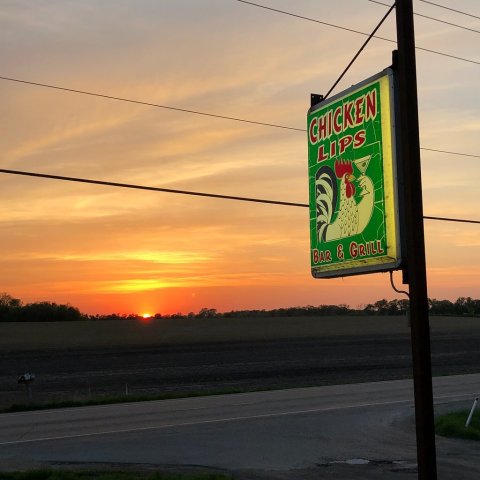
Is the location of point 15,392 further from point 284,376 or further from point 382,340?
point 382,340

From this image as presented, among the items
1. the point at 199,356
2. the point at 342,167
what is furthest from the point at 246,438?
the point at 199,356

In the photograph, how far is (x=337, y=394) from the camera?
26.5 meters

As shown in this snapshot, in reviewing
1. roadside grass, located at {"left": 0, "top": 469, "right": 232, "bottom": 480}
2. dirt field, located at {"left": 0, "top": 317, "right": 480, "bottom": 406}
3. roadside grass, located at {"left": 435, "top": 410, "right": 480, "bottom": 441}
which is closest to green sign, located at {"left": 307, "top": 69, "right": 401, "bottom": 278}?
roadside grass, located at {"left": 0, "top": 469, "right": 232, "bottom": 480}

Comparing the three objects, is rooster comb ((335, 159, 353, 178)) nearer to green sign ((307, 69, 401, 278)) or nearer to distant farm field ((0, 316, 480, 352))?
green sign ((307, 69, 401, 278))

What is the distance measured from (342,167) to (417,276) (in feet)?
4.35

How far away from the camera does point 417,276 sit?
6641 mm

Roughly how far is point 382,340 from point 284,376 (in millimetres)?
36210

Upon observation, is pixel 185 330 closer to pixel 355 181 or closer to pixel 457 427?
pixel 457 427

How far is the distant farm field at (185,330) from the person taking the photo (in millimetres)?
68125

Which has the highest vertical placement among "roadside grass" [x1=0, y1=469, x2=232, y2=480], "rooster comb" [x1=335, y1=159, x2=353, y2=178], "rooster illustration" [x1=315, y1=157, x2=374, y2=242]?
"rooster comb" [x1=335, y1=159, x2=353, y2=178]

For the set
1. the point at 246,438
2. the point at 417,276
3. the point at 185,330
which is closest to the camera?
the point at 417,276

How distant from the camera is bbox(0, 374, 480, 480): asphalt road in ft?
44.6

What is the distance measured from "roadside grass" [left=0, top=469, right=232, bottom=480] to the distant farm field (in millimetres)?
49258

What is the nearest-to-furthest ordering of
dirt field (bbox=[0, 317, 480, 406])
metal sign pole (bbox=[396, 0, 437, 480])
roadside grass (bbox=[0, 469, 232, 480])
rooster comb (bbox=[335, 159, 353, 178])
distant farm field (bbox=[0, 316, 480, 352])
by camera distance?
1. metal sign pole (bbox=[396, 0, 437, 480])
2. rooster comb (bbox=[335, 159, 353, 178])
3. roadside grass (bbox=[0, 469, 232, 480])
4. dirt field (bbox=[0, 317, 480, 406])
5. distant farm field (bbox=[0, 316, 480, 352])
